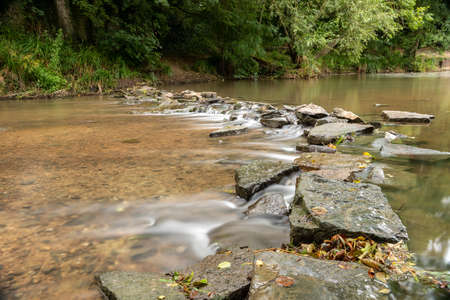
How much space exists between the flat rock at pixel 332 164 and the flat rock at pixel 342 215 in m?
0.40

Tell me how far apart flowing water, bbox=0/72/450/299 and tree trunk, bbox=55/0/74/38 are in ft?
27.0

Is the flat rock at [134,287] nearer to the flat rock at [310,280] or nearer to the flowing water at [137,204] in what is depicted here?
the flowing water at [137,204]

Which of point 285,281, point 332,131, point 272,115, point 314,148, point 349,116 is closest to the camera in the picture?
point 285,281

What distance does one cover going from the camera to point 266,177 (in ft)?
6.93

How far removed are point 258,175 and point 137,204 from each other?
29.9 inches

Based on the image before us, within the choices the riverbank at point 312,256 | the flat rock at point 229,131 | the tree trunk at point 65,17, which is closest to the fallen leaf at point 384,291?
the riverbank at point 312,256

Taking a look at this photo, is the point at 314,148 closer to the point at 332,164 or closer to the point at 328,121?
the point at 332,164

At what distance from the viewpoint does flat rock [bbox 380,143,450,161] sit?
8.47 feet

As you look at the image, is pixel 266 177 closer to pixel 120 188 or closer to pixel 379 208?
pixel 379 208

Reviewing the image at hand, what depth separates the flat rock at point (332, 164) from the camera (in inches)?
85.7

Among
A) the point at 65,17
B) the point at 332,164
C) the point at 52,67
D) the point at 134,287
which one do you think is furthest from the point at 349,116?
the point at 65,17

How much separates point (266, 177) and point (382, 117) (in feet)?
10.1

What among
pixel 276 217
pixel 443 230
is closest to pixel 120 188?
pixel 276 217

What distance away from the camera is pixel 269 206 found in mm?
1822
